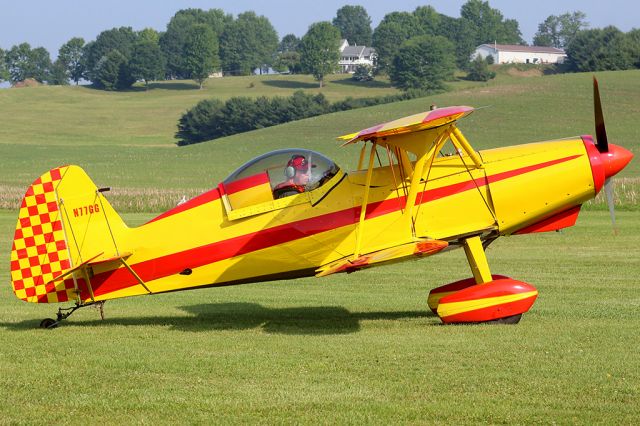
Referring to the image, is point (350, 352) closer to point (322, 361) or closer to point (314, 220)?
point (322, 361)

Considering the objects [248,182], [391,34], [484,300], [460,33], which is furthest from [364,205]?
[460,33]

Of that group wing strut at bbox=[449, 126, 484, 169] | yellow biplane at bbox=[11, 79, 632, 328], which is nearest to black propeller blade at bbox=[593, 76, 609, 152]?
yellow biplane at bbox=[11, 79, 632, 328]

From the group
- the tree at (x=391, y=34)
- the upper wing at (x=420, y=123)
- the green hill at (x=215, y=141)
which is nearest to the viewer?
the upper wing at (x=420, y=123)

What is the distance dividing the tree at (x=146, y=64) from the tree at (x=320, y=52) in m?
23.9

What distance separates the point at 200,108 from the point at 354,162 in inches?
1759

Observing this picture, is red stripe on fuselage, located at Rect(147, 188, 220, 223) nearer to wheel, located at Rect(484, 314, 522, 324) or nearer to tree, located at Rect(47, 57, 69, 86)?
wheel, located at Rect(484, 314, 522, 324)

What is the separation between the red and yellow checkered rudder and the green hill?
84.8 feet

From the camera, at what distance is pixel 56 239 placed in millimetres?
11703

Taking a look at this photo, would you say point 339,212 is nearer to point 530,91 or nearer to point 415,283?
point 415,283

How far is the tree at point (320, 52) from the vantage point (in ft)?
491

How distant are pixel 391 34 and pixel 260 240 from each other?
164405 mm

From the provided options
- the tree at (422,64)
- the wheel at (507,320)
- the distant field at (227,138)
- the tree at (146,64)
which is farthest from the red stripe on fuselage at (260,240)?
the tree at (146,64)

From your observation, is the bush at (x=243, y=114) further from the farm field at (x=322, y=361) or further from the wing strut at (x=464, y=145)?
the wing strut at (x=464, y=145)

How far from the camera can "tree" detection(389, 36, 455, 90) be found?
12156 cm
